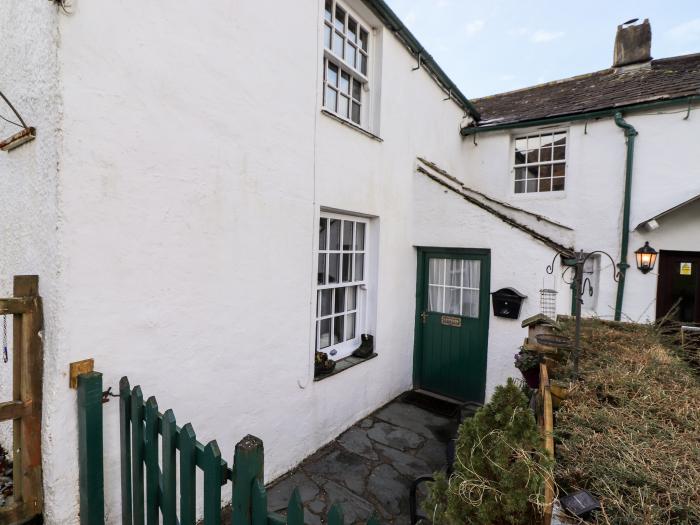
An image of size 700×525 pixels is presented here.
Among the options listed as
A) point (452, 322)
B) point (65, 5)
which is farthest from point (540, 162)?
point (65, 5)

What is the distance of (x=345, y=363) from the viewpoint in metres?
4.73

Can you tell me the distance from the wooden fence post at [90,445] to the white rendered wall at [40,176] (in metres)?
0.10

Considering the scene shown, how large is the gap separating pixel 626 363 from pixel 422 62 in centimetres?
519

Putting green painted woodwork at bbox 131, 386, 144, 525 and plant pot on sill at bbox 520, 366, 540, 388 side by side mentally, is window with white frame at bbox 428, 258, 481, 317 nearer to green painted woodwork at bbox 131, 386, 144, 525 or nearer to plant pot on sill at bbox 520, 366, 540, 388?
plant pot on sill at bbox 520, 366, 540, 388

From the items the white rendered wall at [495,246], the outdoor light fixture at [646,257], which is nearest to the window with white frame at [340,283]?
the white rendered wall at [495,246]

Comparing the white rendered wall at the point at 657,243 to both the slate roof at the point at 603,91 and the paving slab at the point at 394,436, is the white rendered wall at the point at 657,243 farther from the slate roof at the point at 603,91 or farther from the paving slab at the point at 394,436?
the paving slab at the point at 394,436

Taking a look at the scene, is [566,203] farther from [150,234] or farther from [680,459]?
[150,234]

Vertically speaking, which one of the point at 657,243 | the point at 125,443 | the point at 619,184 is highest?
the point at 619,184

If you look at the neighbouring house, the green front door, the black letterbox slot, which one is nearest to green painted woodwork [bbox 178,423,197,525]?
the neighbouring house

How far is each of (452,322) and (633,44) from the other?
770cm

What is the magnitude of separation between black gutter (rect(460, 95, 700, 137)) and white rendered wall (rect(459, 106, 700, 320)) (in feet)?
0.41

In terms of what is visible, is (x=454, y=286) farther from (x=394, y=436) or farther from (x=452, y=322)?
(x=394, y=436)

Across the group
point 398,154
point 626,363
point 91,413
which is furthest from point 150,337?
point 398,154

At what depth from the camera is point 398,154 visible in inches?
218
